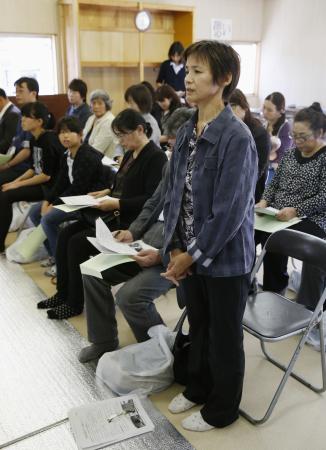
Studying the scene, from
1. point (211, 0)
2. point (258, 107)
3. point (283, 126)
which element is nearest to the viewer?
point (283, 126)

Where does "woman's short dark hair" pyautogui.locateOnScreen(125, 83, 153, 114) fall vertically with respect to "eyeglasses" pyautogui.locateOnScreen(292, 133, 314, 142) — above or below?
above

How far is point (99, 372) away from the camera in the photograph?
2.09 meters

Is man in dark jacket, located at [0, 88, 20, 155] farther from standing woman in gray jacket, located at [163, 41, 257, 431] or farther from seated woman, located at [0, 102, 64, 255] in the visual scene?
standing woman in gray jacket, located at [163, 41, 257, 431]

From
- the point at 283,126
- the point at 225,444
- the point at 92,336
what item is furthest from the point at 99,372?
the point at 283,126

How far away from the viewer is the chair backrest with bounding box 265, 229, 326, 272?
1.92 metres

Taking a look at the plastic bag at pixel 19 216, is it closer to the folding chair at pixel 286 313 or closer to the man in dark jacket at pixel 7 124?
the man in dark jacket at pixel 7 124

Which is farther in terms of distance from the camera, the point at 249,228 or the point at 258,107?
the point at 258,107

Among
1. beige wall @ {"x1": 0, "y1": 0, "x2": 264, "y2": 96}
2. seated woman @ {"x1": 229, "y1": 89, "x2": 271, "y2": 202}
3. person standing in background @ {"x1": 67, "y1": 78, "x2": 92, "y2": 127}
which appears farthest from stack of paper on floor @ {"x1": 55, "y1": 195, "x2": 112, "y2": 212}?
beige wall @ {"x1": 0, "y1": 0, "x2": 264, "y2": 96}

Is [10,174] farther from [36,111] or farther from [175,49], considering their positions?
[175,49]

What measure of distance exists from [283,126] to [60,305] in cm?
259

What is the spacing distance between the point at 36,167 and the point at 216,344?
8.31 ft

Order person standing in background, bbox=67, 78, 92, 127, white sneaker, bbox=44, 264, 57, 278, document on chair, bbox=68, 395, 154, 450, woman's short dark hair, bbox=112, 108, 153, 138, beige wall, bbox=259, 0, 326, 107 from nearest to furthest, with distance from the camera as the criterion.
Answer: document on chair, bbox=68, 395, 154, 450 < woman's short dark hair, bbox=112, 108, 153, 138 < white sneaker, bbox=44, 264, 57, 278 < person standing in background, bbox=67, 78, 92, 127 < beige wall, bbox=259, 0, 326, 107

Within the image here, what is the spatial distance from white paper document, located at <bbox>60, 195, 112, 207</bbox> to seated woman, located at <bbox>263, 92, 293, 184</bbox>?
1890 mm

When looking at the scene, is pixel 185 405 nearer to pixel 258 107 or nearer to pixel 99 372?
pixel 99 372
